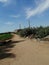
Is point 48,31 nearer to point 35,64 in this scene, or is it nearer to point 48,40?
point 48,40

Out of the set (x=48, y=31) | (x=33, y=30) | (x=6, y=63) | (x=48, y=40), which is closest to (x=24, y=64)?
(x=6, y=63)

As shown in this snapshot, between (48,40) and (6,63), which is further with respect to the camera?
(48,40)

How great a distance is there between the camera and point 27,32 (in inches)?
2119

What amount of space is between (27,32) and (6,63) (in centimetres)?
4127

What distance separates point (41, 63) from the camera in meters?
11.9

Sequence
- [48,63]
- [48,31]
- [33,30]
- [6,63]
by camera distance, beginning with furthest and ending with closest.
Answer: [33,30] → [48,31] → [6,63] → [48,63]

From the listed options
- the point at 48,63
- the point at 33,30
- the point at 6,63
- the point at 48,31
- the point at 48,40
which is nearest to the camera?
the point at 48,63

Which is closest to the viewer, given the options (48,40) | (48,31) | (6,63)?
→ (6,63)

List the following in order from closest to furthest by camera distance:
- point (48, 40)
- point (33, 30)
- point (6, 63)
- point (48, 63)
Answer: point (48, 63) < point (6, 63) < point (48, 40) < point (33, 30)

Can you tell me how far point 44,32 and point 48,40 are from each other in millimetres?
9727

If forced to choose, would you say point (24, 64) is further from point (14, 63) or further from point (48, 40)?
point (48, 40)

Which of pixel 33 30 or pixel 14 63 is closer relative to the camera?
pixel 14 63

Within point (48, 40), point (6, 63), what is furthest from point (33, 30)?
point (6, 63)

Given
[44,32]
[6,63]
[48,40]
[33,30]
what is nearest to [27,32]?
[33,30]
